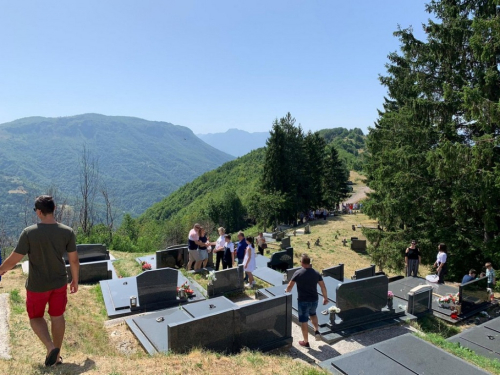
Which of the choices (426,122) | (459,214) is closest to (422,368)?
(459,214)

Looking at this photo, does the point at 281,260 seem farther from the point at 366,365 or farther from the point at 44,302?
the point at 44,302

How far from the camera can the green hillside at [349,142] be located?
11177 cm

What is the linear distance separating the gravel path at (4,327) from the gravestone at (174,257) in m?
5.12

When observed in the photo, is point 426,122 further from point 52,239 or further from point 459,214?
point 52,239

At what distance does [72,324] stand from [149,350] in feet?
5.89

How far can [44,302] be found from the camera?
4.39 m

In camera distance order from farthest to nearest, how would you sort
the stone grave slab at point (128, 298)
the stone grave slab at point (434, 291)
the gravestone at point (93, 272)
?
the gravestone at point (93, 272) → the stone grave slab at point (434, 291) → the stone grave slab at point (128, 298)

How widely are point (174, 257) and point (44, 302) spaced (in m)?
8.08

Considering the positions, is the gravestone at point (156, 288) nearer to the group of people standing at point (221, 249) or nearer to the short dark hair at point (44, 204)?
the group of people standing at point (221, 249)

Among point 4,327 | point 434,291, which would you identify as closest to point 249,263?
point 434,291

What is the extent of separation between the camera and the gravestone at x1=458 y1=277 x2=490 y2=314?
31.2ft

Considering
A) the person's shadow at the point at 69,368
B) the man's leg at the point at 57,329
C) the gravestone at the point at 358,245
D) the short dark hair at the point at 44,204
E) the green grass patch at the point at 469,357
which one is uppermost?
the short dark hair at the point at 44,204

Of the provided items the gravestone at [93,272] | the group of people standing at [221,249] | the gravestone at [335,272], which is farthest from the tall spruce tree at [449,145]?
the gravestone at [93,272]

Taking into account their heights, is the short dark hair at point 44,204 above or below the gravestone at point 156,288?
above
